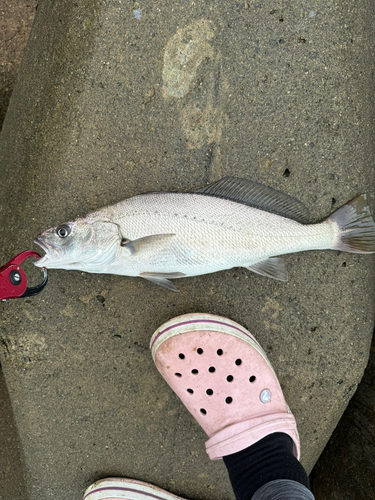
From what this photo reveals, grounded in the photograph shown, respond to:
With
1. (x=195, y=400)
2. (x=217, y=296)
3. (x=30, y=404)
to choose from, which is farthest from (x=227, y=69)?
(x=30, y=404)

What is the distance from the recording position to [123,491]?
8.28ft

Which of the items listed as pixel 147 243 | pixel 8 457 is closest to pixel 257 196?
pixel 147 243

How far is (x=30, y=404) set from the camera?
7.98 ft

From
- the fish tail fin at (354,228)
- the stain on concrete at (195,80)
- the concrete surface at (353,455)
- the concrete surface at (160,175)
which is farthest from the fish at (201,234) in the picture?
the concrete surface at (353,455)

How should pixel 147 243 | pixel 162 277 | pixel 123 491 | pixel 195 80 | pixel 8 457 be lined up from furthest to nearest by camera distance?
pixel 8 457
pixel 123 491
pixel 195 80
pixel 162 277
pixel 147 243

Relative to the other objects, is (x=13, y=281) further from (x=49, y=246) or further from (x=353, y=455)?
(x=353, y=455)

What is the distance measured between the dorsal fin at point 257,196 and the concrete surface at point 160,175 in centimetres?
13

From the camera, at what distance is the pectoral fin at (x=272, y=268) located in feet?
7.41

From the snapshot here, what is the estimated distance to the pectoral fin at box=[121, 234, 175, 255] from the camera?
2029mm

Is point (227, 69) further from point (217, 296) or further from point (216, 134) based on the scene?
point (217, 296)

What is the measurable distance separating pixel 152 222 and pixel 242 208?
58 cm

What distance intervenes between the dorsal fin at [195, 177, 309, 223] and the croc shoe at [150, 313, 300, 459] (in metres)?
0.82

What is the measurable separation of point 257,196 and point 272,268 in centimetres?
49

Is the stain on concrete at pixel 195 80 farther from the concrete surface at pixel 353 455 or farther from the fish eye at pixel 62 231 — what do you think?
the concrete surface at pixel 353 455
